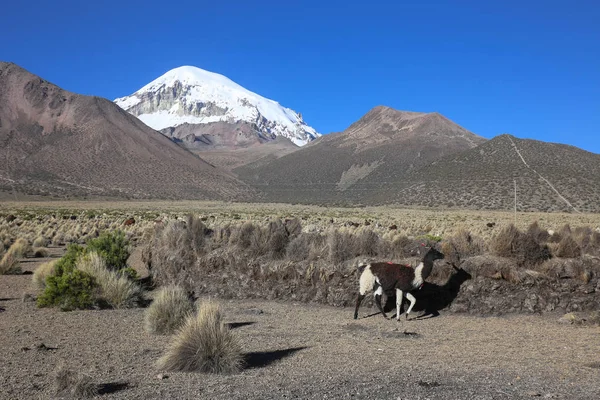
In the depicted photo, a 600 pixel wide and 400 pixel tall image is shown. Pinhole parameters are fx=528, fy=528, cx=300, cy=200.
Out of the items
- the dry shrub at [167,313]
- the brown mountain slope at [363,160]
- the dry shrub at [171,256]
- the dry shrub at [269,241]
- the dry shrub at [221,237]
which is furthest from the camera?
the brown mountain slope at [363,160]

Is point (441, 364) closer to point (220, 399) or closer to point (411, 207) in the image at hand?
point (220, 399)

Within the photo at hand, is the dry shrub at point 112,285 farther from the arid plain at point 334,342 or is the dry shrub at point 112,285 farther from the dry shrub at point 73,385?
the dry shrub at point 73,385

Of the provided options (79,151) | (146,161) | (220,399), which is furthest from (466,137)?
(220,399)

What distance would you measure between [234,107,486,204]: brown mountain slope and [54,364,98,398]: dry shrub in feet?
264

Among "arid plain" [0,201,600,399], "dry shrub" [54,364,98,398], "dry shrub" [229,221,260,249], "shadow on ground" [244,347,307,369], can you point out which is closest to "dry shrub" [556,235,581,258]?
"arid plain" [0,201,600,399]

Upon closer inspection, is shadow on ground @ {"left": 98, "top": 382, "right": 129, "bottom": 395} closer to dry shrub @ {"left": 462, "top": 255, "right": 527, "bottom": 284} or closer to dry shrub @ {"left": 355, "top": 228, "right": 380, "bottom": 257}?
Answer: dry shrub @ {"left": 355, "top": 228, "right": 380, "bottom": 257}

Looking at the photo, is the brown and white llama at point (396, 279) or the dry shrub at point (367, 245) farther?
the dry shrub at point (367, 245)

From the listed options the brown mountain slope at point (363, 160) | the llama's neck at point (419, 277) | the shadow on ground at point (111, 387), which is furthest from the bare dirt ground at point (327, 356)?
the brown mountain slope at point (363, 160)

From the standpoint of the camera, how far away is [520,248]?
1214 centimetres

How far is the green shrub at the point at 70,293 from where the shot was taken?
1167cm

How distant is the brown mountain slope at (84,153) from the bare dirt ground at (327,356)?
9317 cm

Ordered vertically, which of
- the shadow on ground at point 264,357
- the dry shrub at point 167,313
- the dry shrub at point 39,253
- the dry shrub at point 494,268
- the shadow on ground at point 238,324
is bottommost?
the dry shrub at point 39,253

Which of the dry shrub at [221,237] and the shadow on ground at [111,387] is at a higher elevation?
the dry shrub at [221,237]

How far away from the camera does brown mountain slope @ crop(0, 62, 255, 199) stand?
106 m
